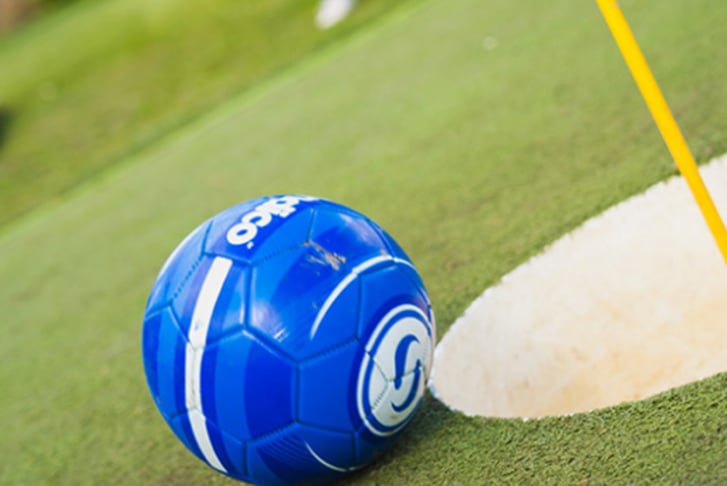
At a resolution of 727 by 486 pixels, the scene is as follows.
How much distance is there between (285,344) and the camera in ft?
7.89

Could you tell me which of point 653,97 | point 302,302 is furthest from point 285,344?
point 653,97

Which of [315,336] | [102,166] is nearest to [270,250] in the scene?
[315,336]

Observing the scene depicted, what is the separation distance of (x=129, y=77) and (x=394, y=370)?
10.4 m

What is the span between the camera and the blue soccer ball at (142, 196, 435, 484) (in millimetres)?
2416

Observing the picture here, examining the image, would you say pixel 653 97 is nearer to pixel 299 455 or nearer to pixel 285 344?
pixel 285 344

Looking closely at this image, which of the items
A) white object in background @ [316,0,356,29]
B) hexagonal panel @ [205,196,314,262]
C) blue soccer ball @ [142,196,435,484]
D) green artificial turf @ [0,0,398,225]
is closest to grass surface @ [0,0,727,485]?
blue soccer ball @ [142,196,435,484]

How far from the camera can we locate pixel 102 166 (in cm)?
955

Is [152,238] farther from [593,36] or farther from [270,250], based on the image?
[270,250]

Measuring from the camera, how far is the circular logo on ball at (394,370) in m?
2.50

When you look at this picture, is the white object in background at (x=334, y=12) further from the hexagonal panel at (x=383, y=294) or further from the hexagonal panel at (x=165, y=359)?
the hexagonal panel at (x=165, y=359)

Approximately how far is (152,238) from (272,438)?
3975mm

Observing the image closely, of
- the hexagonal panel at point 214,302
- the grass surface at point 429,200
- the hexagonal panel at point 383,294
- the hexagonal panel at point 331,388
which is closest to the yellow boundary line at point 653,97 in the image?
the grass surface at point 429,200

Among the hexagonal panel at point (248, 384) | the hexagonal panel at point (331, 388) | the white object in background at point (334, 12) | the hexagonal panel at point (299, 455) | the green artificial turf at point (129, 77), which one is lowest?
the white object in background at point (334, 12)

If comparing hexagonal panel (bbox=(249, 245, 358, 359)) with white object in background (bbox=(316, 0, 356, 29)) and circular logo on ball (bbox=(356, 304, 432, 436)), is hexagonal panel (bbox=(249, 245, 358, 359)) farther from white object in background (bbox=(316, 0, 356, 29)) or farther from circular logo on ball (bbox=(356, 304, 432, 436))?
white object in background (bbox=(316, 0, 356, 29))
